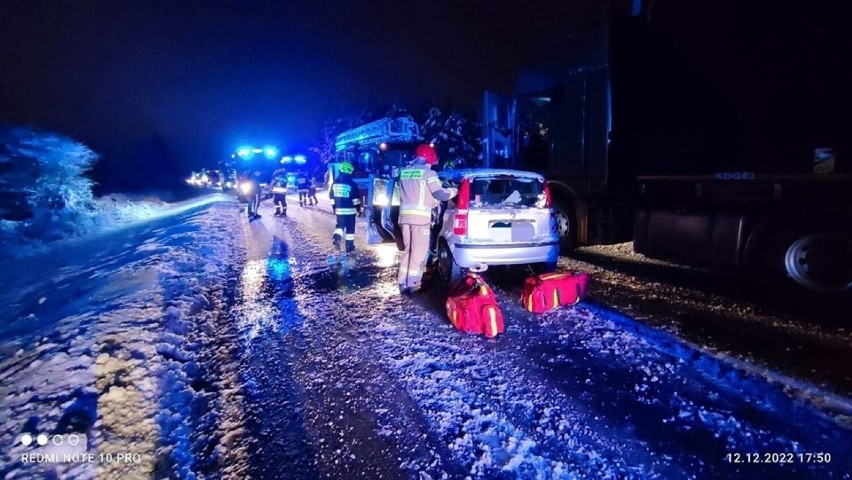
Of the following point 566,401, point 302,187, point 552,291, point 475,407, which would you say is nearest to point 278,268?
point 552,291

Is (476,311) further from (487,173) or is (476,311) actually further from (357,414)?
(487,173)

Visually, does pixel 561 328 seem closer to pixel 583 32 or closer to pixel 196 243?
pixel 583 32

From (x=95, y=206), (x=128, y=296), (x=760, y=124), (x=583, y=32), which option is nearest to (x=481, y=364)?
(x=128, y=296)

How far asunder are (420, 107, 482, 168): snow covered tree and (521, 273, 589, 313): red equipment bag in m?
31.1

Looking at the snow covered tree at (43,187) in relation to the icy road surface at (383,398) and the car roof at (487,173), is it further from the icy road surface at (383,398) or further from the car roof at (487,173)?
the car roof at (487,173)

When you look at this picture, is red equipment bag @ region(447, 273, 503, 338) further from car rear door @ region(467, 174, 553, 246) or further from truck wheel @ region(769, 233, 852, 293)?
truck wheel @ region(769, 233, 852, 293)

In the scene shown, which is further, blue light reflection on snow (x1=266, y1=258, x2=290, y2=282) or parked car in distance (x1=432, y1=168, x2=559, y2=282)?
blue light reflection on snow (x1=266, y1=258, x2=290, y2=282)

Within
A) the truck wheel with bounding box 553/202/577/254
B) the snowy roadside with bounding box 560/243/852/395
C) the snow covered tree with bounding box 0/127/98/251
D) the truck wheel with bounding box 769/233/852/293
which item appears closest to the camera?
the snowy roadside with bounding box 560/243/852/395

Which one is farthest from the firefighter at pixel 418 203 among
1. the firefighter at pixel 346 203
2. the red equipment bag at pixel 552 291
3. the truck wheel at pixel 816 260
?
the truck wheel at pixel 816 260

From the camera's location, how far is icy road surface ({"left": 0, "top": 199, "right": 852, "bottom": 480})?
257cm

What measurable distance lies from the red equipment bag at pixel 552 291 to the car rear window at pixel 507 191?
116 cm

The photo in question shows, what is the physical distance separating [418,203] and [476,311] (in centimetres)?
183

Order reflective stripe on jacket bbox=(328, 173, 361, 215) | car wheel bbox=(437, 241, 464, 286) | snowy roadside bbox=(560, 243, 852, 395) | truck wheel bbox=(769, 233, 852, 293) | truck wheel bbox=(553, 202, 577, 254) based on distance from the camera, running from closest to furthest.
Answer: snowy roadside bbox=(560, 243, 852, 395)
truck wheel bbox=(769, 233, 852, 293)
car wheel bbox=(437, 241, 464, 286)
truck wheel bbox=(553, 202, 577, 254)
reflective stripe on jacket bbox=(328, 173, 361, 215)

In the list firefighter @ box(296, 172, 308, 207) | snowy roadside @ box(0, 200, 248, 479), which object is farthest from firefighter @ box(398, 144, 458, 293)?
firefighter @ box(296, 172, 308, 207)
